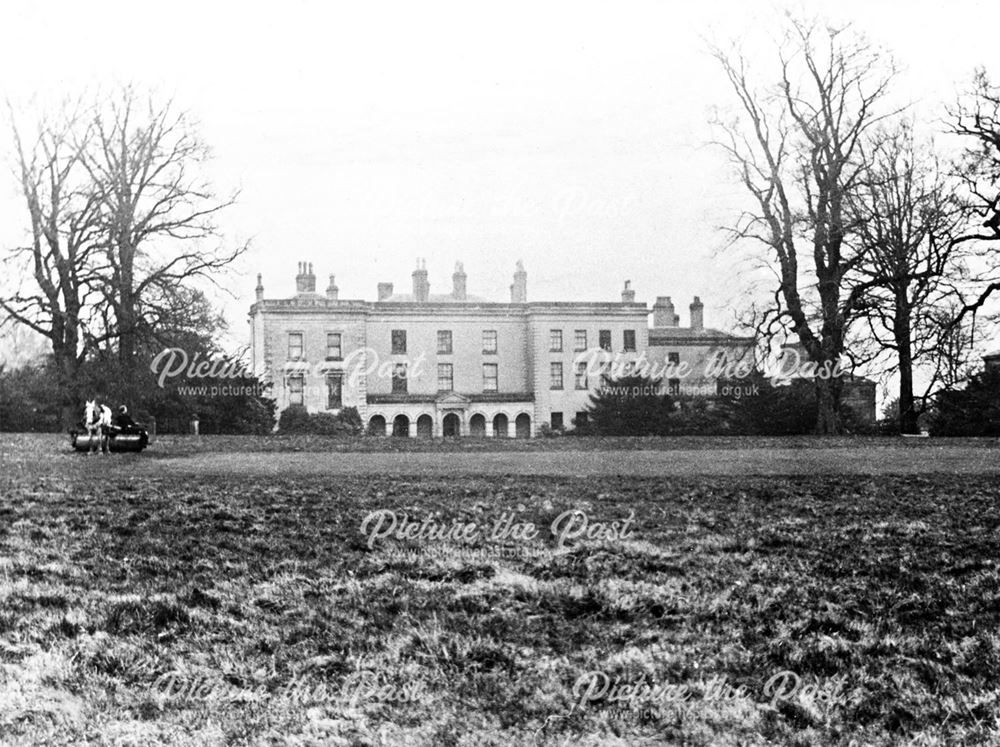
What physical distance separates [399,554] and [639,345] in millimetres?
46941

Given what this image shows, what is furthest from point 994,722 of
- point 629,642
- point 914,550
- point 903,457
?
point 903,457

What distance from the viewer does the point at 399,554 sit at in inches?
311

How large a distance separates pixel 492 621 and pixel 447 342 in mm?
46533

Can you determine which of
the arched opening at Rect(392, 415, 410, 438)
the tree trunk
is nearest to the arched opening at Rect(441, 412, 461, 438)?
the arched opening at Rect(392, 415, 410, 438)

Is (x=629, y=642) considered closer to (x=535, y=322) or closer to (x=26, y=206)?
(x=26, y=206)

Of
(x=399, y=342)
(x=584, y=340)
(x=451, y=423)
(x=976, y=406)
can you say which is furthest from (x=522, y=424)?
(x=976, y=406)

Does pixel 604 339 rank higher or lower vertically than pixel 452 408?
higher

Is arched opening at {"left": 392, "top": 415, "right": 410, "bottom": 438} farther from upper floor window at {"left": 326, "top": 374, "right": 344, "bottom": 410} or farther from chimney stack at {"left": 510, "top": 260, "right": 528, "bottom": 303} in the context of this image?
chimney stack at {"left": 510, "top": 260, "right": 528, "bottom": 303}

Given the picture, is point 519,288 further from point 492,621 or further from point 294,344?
point 492,621

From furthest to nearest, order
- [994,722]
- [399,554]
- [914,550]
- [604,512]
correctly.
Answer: [604,512], [914,550], [399,554], [994,722]

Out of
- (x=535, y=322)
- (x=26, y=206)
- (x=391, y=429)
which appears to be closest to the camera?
(x=26, y=206)

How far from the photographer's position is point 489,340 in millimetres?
54156

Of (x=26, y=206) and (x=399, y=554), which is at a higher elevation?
(x=26, y=206)

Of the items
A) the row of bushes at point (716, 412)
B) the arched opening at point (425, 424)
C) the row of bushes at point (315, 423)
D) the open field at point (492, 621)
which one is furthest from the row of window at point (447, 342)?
the open field at point (492, 621)
